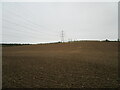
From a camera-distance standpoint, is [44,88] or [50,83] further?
[50,83]

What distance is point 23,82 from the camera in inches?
285

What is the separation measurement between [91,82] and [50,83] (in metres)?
2.17

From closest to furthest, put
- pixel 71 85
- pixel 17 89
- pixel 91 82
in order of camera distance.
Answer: pixel 17 89, pixel 71 85, pixel 91 82

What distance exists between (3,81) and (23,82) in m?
1.10

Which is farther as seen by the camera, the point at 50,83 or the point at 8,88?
the point at 50,83

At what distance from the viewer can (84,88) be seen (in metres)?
6.57

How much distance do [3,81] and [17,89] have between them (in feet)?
4.94

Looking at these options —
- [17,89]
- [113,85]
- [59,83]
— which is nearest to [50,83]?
[59,83]

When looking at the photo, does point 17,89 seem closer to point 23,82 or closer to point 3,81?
point 23,82

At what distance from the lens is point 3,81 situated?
7.37 m

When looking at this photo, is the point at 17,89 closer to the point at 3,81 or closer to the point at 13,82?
the point at 13,82

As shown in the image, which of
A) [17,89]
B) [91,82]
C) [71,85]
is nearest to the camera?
[17,89]

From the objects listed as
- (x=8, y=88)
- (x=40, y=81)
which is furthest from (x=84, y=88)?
(x=8, y=88)

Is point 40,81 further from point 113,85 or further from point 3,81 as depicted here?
point 113,85
